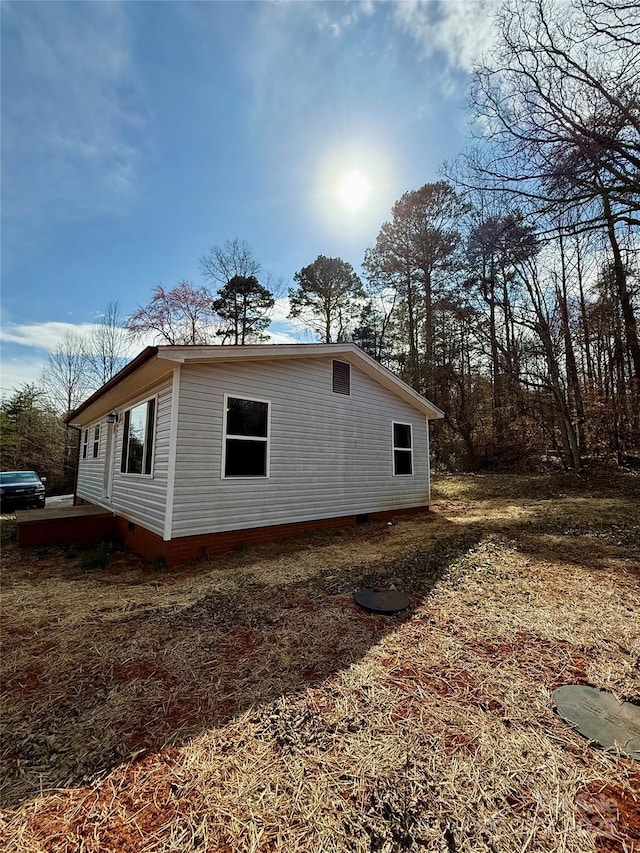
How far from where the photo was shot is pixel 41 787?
65.6 inches

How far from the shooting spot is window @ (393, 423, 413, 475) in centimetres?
910

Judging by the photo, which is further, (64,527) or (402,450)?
Result: (402,450)

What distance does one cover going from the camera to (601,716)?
2037mm

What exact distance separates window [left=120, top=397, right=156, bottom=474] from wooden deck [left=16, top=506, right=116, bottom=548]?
116cm

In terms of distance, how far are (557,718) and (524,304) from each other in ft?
49.6

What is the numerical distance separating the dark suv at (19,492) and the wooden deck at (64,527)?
465cm

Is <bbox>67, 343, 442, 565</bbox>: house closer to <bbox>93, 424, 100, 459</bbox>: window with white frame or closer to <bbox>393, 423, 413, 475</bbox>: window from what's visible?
<bbox>393, 423, 413, 475</bbox>: window

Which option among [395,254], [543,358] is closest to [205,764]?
[543,358]

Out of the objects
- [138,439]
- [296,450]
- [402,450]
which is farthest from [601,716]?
[402,450]

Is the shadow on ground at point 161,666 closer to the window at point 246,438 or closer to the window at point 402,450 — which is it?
the window at point 246,438

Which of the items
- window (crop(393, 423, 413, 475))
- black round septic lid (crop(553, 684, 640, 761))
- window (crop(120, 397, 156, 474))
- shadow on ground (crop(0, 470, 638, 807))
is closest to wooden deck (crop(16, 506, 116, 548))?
window (crop(120, 397, 156, 474))

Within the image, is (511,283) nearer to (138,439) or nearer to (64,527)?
(138,439)

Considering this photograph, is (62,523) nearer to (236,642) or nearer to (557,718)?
(236,642)

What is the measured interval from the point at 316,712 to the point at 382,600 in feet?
5.54
